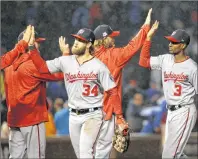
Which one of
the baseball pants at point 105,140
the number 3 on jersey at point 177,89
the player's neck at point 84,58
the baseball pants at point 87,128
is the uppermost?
the player's neck at point 84,58

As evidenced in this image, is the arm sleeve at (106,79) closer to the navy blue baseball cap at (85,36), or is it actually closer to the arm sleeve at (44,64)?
the navy blue baseball cap at (85,36)

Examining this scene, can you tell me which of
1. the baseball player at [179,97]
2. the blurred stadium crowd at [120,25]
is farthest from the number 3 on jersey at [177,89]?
the blurred stadium crowd at [120,25]

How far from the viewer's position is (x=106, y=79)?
47.6ft

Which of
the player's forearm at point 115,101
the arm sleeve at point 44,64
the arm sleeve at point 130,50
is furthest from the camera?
the arm sleeve at point 130,50

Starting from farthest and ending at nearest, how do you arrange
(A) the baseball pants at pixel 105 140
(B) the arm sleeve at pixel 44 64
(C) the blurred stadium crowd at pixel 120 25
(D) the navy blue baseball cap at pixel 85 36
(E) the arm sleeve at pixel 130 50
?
(C) the blurred stadium crowd at pixel 120 25 → (E) the arm sleeve at pixel 130 50 → (A) the baseball pants at pixel 105 140 → (B) the arm sleeve at pixel 44 64 → (D) the navy blue baseball cap at pixel 85 36

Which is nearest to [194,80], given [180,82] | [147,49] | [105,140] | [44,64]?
[180,82]

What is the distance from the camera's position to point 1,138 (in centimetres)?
1777

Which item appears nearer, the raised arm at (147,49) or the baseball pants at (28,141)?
the baseball pants at (28,141)

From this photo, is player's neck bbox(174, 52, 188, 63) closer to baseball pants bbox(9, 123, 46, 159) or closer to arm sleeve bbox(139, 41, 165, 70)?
arm sleeve bbox(139, 41, 165, 70)

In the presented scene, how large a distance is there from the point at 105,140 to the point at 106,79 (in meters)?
1.38

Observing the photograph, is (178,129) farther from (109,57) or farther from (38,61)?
(38,61)

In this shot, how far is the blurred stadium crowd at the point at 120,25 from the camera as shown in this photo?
1995 centimetres

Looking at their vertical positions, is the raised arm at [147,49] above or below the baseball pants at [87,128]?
above

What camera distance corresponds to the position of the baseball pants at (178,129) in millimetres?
15453
